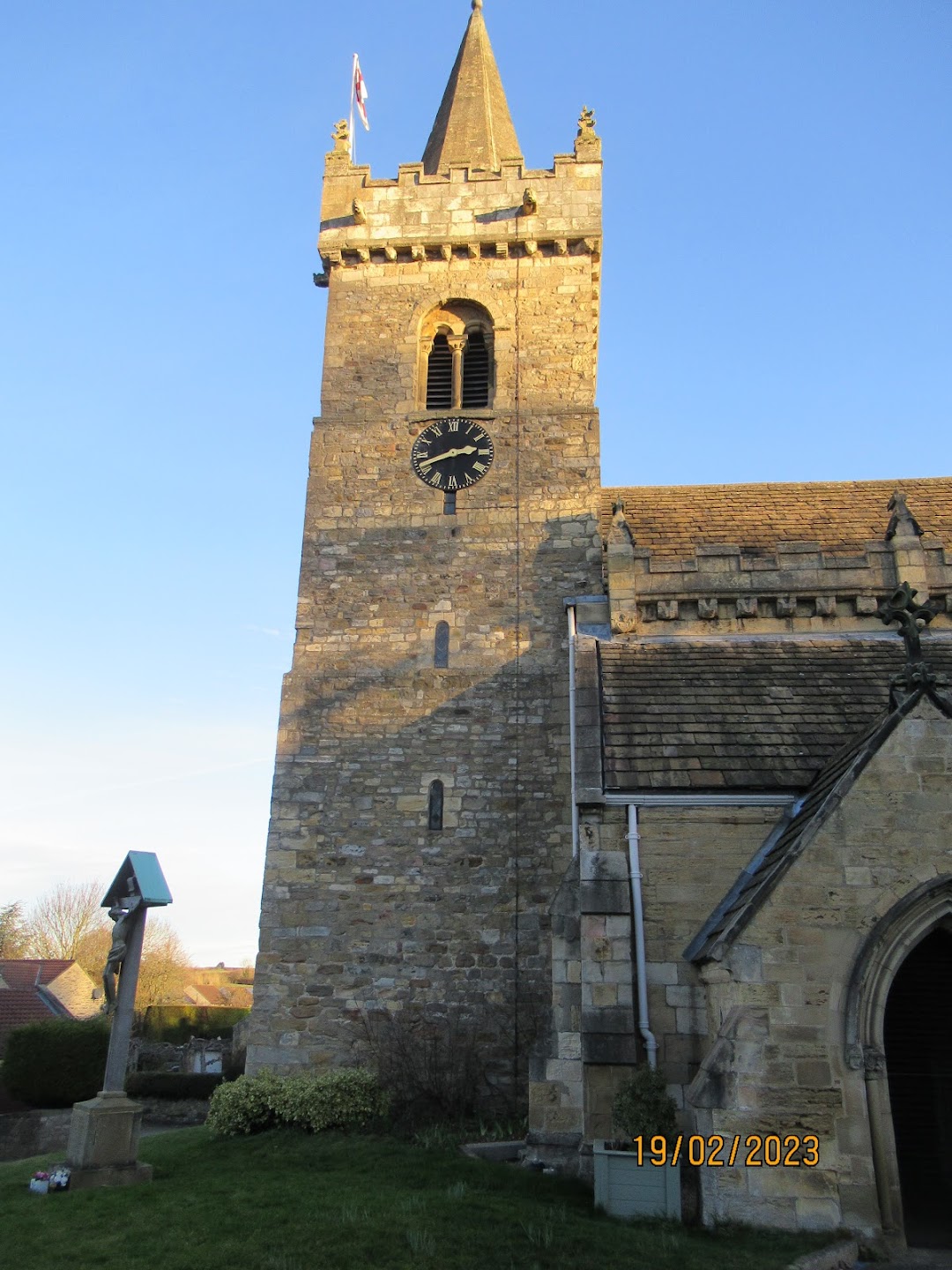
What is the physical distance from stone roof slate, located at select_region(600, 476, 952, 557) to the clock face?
257 centimetres

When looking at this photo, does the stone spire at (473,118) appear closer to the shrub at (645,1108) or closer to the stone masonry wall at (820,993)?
the stone masonry wall at (820,993)

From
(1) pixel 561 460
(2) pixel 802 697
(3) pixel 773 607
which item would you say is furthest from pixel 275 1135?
(1) pixel 561 460

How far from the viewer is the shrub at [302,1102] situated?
42.1 ft

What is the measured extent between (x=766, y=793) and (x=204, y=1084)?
62.3 ft

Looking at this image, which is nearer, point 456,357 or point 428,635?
point 428,635

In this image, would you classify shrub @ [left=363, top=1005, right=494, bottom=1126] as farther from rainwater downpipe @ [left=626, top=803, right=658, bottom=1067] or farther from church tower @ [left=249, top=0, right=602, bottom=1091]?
rainwater downpipe @ [left=626, top=803, right=658, bottom=1067]

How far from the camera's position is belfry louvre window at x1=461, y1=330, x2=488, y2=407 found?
1909cm

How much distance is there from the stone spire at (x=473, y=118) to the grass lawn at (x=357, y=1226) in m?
18.7

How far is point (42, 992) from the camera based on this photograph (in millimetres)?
34344

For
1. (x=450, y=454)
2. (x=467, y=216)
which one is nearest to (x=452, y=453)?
(x=450, y=454)

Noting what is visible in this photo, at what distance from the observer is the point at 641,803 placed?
10117mm

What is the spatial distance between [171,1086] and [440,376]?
1834 cm

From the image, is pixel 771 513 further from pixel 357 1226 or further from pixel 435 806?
pixel 357 1226
